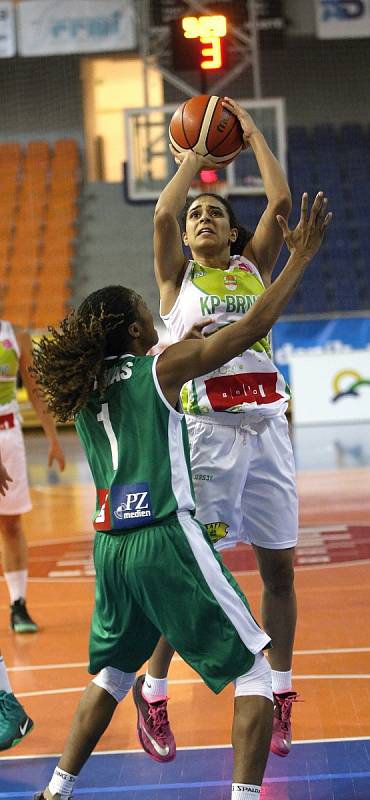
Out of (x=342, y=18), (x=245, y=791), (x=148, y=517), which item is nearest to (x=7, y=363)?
(x=148, y=517)

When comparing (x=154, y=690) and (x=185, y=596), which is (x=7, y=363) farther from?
(x=185, y=596)

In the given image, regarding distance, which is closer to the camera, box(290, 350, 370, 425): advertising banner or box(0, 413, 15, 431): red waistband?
box(0, 413, 15, 431): red waistband

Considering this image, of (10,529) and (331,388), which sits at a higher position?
(10,529)

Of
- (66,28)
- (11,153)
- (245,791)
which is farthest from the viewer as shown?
(11,153)

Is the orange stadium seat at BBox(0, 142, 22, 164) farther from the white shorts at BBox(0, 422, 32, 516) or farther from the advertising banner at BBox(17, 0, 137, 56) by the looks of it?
the white shorts at BBox(0, 422, 32, 516)

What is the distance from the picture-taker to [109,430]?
9.66 ft

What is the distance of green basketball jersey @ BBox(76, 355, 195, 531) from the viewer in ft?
9.37

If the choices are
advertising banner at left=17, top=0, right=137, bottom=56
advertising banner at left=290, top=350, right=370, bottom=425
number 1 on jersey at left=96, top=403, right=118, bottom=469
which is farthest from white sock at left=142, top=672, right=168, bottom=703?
advertising banner at left=17, top=0, right=137, bottom=56

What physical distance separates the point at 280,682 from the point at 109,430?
1263 mm

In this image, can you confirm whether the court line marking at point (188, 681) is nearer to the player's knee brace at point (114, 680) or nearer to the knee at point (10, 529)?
the knee at point (10, 529)

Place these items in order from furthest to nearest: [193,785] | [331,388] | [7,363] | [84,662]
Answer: [331,388] → [7,363] → [84,662] → [193,785]

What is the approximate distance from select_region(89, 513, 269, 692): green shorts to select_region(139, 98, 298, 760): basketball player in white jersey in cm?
71

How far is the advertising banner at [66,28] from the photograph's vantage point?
17656 mm

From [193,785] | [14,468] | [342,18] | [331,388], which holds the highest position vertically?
[342,18]
